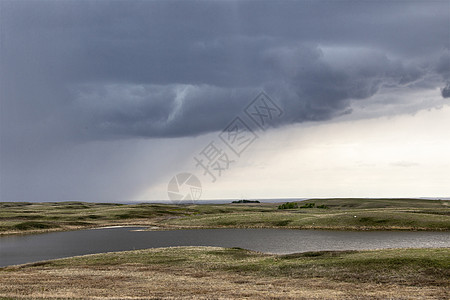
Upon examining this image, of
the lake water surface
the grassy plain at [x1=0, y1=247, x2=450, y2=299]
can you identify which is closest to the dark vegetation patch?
the lake water surface

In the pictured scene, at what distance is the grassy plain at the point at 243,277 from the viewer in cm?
2841

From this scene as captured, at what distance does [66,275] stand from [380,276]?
30481 millimetres

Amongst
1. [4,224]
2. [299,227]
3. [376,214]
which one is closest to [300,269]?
[299,227]

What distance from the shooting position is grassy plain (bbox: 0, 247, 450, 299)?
2841cm

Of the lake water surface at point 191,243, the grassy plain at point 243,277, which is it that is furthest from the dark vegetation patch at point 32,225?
the grassy plain at point 243,277

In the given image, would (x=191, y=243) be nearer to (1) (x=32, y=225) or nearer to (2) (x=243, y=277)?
(2) (x=243, y=277)

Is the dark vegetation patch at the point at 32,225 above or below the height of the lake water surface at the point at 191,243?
above

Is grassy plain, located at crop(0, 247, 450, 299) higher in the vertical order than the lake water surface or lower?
higher

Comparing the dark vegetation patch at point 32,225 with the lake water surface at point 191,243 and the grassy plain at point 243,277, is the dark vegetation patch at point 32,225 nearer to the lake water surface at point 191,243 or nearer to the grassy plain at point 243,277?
the lake water surface at point 191,243

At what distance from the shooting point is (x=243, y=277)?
3725 centimetres

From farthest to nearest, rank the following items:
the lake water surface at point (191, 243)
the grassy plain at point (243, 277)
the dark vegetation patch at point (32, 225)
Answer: the dark vegetation patch at point (32, 225)
the lake water surface at point (191, 243)
the grassy plain at point (243, 277)

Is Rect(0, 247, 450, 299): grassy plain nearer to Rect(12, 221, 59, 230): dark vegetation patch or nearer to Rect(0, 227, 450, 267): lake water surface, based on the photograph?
Rect(0, 227, 450, 267): lake water surface

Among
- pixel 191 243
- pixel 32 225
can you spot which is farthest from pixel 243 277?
pixel 32 225

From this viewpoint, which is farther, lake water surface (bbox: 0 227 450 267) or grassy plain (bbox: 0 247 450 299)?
lake water surface (bbox: 0 227 450 267)
